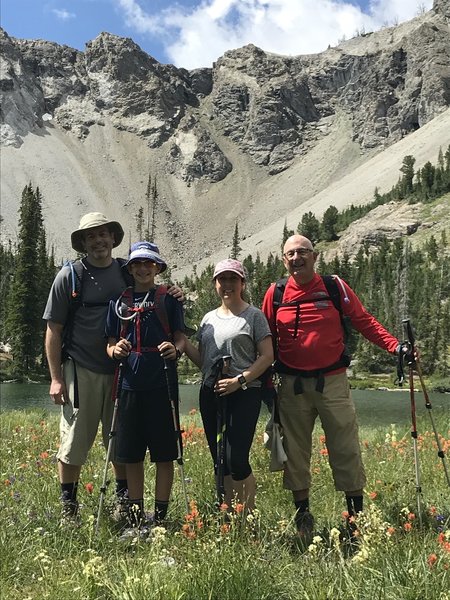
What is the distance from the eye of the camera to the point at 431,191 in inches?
5049

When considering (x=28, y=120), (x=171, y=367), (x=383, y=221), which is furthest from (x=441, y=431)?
(x=28, y=120)

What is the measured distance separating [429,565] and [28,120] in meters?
196

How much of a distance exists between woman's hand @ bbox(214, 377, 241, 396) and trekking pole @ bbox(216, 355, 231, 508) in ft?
0.23

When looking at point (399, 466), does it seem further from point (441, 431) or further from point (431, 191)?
point (431, 191)

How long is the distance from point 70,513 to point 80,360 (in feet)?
4.66

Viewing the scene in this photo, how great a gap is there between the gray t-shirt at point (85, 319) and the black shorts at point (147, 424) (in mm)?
575

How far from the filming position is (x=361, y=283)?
342ft

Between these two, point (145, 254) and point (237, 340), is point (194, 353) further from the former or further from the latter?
point (145, 254)

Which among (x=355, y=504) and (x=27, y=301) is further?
(x=27, y=301)

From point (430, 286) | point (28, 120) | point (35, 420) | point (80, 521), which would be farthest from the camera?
point (28, 120)

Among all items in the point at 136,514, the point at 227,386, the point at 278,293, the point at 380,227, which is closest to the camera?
the point at 136,514

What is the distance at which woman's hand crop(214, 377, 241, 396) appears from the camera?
4734 mm

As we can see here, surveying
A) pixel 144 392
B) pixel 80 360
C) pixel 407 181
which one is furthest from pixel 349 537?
pixel 407 181

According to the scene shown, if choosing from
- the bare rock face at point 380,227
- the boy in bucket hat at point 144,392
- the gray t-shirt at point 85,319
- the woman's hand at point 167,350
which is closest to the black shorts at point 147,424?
the boy in bucket hat at point 144,392
